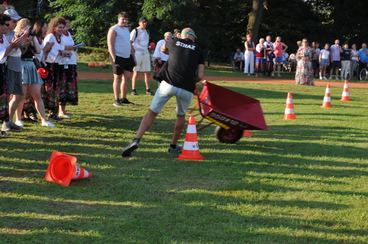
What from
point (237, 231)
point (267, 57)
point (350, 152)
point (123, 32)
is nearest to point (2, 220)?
point (237, 231)

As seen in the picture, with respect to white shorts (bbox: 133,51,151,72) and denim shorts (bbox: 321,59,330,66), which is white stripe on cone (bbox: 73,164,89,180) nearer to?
white shorts (bbox: 133,51,151,72)

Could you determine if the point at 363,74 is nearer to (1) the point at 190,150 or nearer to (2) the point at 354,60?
(2) the point at 354,60

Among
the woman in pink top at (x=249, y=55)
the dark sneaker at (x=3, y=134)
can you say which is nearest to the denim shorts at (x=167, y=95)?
the dark sneaker at (x=3, y=134)

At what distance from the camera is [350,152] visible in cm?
876

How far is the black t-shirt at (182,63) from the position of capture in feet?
26.2

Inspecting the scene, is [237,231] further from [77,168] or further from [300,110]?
[300,110]

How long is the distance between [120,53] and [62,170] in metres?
6.62

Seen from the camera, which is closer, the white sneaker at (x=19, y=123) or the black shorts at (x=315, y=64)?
the white sneaker at (x=19, y=123)

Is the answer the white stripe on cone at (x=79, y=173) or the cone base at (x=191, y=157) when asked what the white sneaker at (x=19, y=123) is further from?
the white stripe on cone at (x=79, y=173)

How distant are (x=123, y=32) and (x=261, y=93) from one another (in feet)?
20.3

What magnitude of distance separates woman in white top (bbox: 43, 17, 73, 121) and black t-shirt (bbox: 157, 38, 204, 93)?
298cm

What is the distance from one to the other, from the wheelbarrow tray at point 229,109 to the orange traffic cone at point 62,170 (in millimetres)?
2600

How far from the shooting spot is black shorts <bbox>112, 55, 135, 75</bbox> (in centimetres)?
1280

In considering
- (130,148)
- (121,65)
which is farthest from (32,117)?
(130,148)
